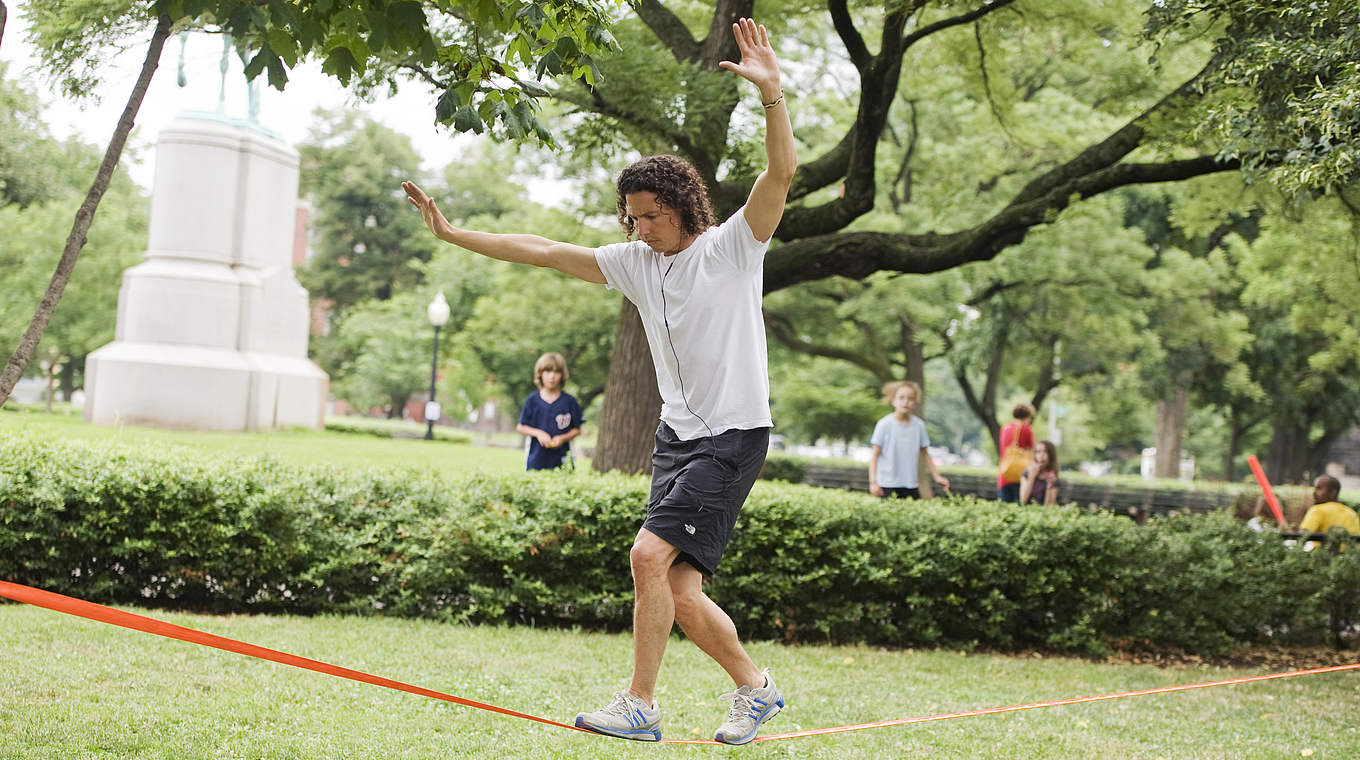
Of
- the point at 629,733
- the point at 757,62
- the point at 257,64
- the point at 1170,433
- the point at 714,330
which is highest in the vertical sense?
the point at 757,62

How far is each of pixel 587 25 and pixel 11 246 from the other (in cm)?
2845

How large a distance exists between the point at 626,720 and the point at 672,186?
6.21ft

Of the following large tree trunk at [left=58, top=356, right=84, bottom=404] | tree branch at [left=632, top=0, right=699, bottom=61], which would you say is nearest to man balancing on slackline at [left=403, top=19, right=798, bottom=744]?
tree branch at [left=632, top=0, right=699, bottom=61]

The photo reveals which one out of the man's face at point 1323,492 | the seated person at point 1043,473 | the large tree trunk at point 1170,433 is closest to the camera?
the man's face at point 1323,492

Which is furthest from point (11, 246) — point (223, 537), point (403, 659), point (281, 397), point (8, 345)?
point (403, 659)

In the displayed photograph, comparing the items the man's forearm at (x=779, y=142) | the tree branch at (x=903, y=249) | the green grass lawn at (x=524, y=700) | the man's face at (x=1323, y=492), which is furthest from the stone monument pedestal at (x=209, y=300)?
the man's forearm at (x=779, y=142)

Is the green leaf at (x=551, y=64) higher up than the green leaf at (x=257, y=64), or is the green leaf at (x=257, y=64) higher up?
the green leaf at (x=551, y=64)

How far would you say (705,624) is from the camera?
424 centimetres

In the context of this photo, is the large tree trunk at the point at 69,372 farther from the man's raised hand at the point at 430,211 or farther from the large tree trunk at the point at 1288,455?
the man's raised hand at the point at 430,211

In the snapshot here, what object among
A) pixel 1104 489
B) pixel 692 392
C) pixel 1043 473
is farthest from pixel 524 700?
pixel 1104 489

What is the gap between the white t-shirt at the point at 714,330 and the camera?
A: 159 inches

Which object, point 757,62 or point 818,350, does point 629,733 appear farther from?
point 818,350

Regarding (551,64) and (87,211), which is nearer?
(551,64)

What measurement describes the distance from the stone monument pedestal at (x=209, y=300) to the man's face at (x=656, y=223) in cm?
1707
